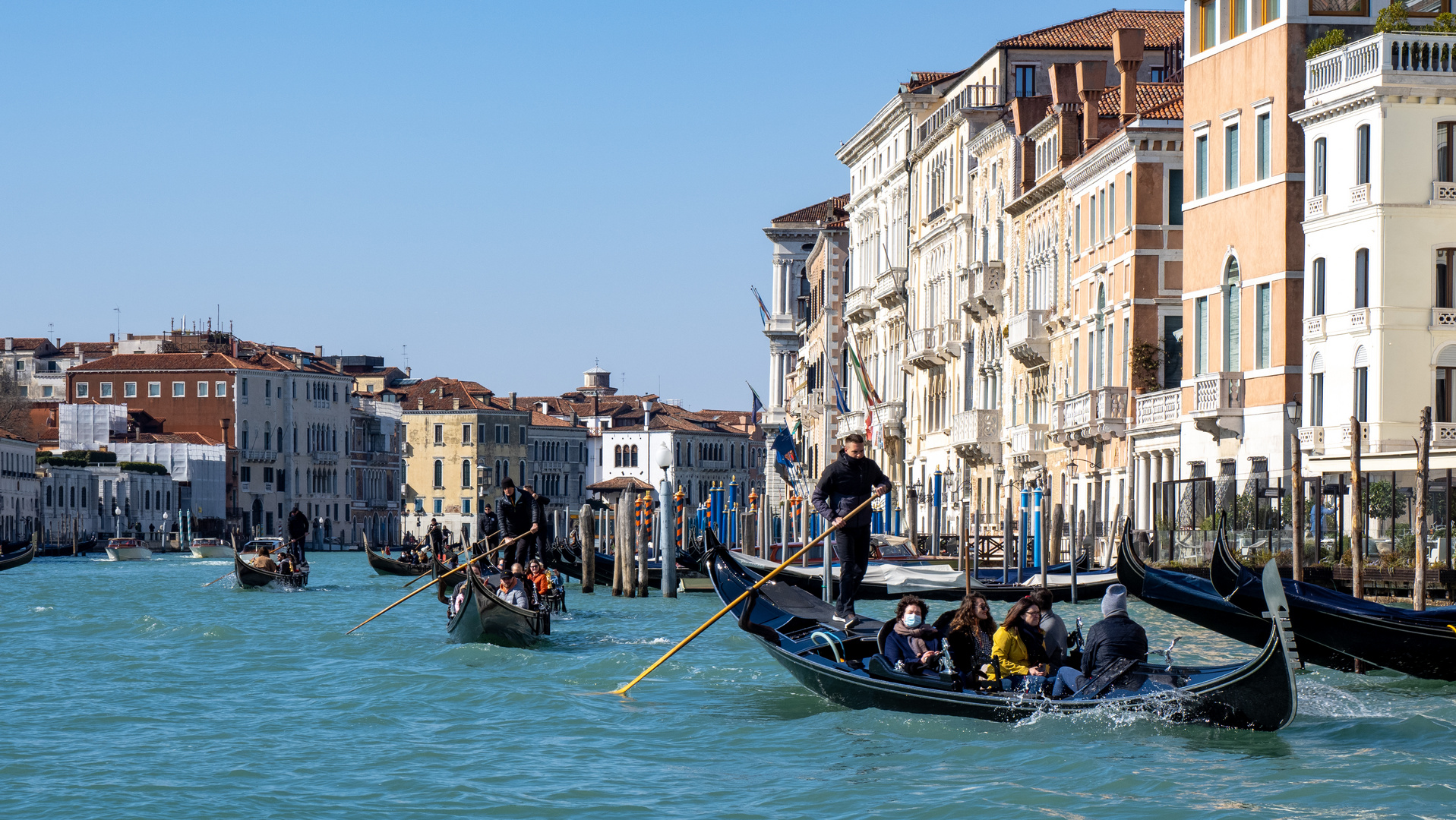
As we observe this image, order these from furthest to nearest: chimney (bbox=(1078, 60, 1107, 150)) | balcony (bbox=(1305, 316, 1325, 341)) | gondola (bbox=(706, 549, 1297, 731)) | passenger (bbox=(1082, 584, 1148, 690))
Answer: chimney (bbox=(1078, 60, 1107, 150)), balcony (bbox=(1305, 316, 1325, 341)), passenger (bbox=(1082, 584, 1148, 690)), gondola (bbox=(706, 549, 1297, 731))

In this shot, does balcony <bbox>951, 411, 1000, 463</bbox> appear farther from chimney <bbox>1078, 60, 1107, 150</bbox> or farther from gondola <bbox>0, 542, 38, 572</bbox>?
gondola <bbox>0, 542, 38, 572</bbox>

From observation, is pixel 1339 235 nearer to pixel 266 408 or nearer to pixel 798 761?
pixel 798 761

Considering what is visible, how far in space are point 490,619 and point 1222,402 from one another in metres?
10.9

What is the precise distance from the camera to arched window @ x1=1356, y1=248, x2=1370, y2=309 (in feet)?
68.2

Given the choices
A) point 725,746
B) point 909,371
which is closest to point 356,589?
point 909,371

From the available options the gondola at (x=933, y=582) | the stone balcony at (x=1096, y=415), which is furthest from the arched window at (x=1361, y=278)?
the stone balcony at (x=1096, y=415)

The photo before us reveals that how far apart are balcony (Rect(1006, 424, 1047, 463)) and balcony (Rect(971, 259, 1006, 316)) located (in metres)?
2.50

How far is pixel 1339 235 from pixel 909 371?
18738 millimetres

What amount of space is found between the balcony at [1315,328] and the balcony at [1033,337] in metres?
9.28

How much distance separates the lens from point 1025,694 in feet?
32.5

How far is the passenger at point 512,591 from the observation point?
50.8 ft

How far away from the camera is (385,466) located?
81.2 metres

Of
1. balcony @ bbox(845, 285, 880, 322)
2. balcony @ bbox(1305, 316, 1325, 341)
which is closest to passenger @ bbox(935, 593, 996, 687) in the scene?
balcony @ bbox(1305, 316, 1325, 341)

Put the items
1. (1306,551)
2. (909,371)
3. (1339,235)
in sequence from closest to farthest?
(1306,551) < (1339,235) < (909,371)
